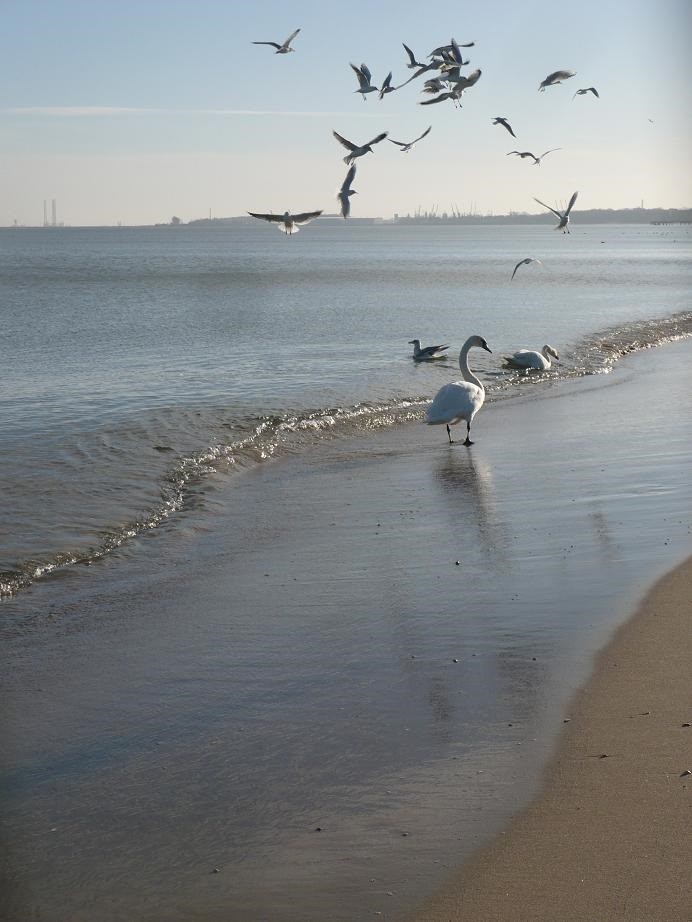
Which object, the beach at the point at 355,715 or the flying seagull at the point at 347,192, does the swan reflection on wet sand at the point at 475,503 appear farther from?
the flying seagull at the point at 347,192

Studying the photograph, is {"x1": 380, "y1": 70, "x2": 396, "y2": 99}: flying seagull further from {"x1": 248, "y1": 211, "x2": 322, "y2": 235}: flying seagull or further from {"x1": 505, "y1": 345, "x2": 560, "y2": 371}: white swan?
{"x1": 505, "y1": 345, "x2": 560, "y2": 371}: white swan

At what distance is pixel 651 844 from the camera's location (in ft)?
12.6

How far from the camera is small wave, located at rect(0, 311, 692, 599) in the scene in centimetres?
834

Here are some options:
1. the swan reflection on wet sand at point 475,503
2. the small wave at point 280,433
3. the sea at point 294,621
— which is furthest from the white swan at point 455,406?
the small wave at point 280,433

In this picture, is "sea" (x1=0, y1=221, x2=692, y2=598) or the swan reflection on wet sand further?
"sea" (x1=0, y1=221, x2=692, y2=598)

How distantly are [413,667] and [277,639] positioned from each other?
0.92 meters

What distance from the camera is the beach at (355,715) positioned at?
3816 millimetres

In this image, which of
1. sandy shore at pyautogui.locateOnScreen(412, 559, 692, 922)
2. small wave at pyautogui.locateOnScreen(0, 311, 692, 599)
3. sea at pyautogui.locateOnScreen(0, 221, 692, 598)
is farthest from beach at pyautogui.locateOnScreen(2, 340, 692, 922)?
sea at pyautogui.locateOnScreen(0, 221, 692, 598)

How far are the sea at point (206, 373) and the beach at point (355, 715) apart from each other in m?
1.29

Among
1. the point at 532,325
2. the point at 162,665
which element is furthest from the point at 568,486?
the point at 532,325

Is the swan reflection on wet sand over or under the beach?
over

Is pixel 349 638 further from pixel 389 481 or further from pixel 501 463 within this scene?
pixel 501 463

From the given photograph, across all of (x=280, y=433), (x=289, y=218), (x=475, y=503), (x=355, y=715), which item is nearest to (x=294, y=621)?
(x=355, y=715)

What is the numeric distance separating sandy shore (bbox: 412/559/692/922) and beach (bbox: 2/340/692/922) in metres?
0.01
